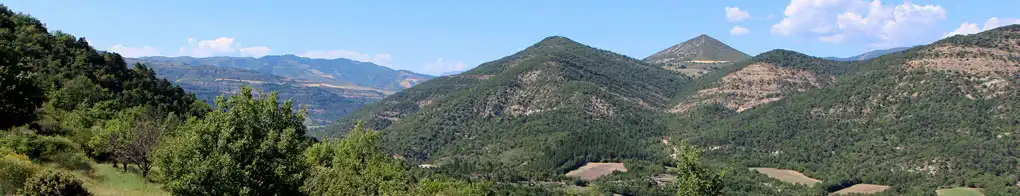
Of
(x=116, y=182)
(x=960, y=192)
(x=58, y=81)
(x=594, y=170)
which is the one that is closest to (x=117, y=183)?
(x=116, y=182)

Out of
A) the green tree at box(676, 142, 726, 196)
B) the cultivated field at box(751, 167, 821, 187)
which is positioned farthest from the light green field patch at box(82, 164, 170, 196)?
the cultivated field at box(751, 167, 821, 187)

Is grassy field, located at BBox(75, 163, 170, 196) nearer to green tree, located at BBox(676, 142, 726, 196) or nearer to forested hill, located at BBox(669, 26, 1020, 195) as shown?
green tree, located at BBox(676, 142, 726, 196)

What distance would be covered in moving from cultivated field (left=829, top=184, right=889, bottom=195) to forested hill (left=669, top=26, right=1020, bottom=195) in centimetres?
247

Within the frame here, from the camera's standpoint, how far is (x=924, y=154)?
496 feet

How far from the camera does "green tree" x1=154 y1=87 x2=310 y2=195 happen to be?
23.8 metres

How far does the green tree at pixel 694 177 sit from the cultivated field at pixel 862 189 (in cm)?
11786

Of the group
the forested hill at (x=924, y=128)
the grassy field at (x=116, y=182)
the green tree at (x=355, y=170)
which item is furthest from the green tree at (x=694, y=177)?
the forested hill at (x=924, y=128)

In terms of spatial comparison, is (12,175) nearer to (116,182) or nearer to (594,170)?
(116,182)

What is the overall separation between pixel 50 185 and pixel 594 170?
163 m

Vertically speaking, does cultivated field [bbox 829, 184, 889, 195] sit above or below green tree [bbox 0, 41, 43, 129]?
below

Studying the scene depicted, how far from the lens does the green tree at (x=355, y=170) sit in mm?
36000

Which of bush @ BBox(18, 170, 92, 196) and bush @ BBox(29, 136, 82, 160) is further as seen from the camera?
bush @ BBox(29, 136, 82, 160)

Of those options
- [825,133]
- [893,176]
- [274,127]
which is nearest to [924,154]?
[893,176]

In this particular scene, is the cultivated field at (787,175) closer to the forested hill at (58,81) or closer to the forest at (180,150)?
the forest at (180,150)
